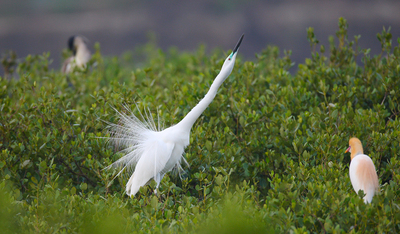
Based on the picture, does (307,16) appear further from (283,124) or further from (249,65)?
(283,124)

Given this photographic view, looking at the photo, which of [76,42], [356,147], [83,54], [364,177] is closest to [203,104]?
[356,147]

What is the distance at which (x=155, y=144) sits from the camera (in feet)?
10.2

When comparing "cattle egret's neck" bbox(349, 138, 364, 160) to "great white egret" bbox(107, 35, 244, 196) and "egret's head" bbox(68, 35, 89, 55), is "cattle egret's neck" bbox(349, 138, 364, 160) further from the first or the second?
"egret's head" bbox(68, 35, 89, 55)

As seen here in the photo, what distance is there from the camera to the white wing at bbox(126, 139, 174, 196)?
3.03 metres

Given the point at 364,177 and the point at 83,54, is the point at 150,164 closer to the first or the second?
the point at 364,177

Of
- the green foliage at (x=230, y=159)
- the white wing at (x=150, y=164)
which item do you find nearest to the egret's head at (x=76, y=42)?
the green foliage at (x=230, y=159)

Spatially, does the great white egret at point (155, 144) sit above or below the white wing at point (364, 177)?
below

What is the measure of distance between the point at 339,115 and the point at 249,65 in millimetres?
1102

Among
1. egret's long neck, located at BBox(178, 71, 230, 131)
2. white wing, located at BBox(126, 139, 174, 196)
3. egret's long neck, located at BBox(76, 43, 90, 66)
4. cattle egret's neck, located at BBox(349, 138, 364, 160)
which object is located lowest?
white wing, located at BBox(126, 139, 174, 196)

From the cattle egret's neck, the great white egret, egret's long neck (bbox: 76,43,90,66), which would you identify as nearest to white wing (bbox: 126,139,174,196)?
the great white egret

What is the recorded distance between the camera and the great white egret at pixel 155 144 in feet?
9.71

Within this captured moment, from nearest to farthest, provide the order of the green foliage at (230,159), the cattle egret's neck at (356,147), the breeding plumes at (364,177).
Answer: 1. the green foliage at (230,159)
2. the breeding plumes at (364,177)
3. the cattle egret's neck at (356,147)

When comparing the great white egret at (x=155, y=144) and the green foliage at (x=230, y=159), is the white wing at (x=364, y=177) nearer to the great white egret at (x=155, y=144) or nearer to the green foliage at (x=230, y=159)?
the green foliage at (x=230, y=159)

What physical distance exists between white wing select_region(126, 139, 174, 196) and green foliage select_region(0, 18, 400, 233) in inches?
3.4
